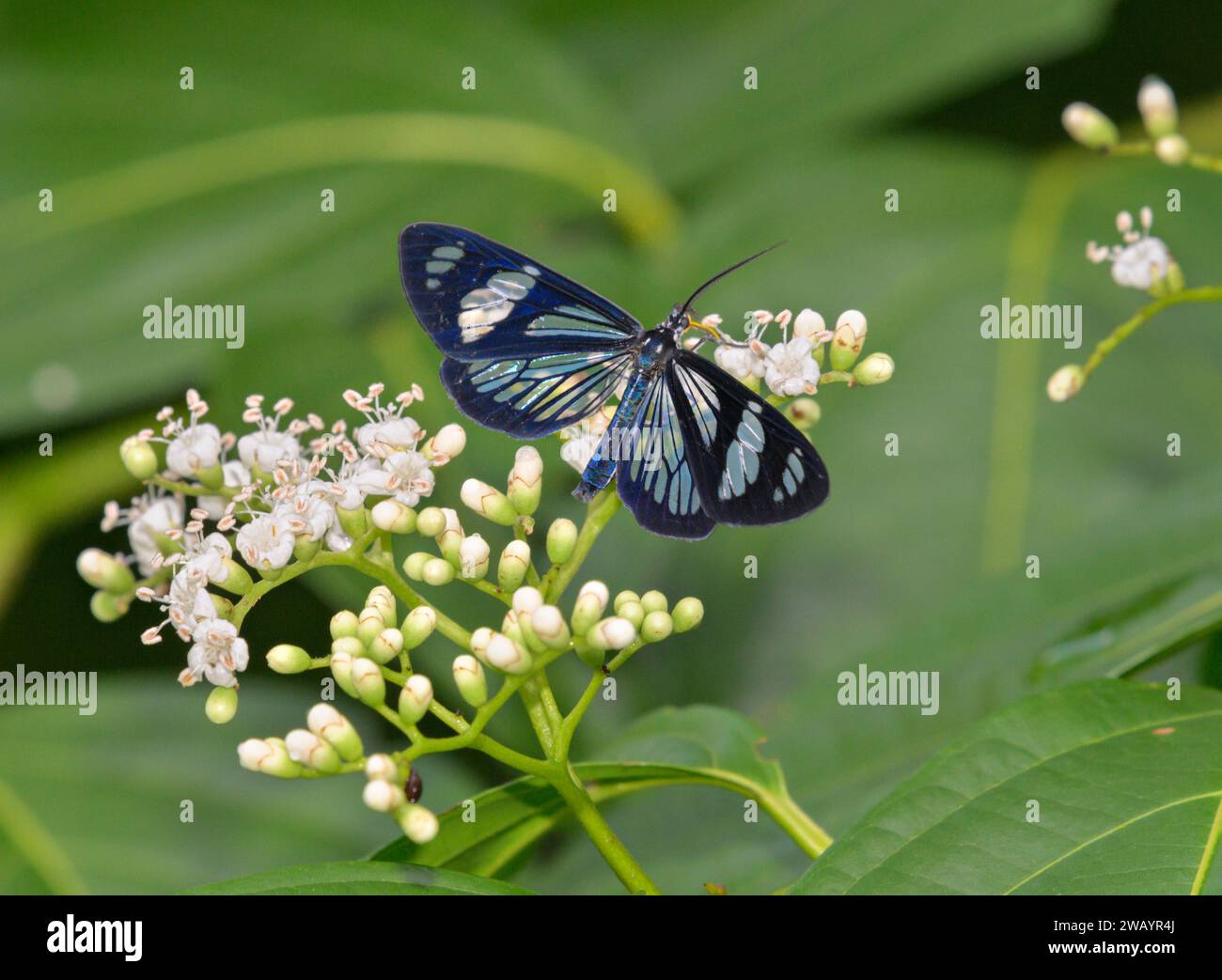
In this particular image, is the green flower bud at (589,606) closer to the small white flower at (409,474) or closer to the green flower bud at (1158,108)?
the small white flower at (409,474)

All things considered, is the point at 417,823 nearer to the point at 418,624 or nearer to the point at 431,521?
the point at 418,624

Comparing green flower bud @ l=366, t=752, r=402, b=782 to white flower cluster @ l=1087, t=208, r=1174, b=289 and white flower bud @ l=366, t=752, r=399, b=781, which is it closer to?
white flower bud @ l=366, t=752, r=399, b=781

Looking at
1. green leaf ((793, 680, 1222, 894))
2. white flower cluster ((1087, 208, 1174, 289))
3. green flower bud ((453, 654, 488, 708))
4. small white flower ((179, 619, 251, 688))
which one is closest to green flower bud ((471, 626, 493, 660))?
green flower bud ((453, 654, 488, 708))

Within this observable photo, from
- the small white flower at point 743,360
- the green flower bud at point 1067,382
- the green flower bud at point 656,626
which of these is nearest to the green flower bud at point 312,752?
the green flower bud at point 656,626

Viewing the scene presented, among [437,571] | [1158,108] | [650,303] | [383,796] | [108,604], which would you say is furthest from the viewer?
[650,303]

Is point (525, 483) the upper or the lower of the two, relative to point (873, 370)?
lower

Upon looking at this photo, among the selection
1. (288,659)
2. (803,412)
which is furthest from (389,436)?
(803,412)
